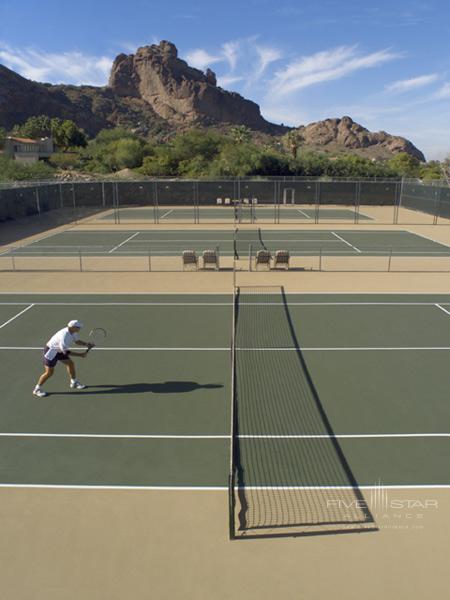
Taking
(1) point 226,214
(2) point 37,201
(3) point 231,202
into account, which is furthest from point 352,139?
(2) point 37,201

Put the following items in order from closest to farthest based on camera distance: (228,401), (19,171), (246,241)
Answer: (228,401)
(246,241)
(19,171)

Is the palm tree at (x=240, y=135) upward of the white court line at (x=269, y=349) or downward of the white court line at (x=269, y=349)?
upward

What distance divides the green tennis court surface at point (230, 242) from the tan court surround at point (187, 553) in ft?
61.4

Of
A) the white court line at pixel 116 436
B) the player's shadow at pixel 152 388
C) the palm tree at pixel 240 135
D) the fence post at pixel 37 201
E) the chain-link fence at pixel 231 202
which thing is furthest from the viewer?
the palm tree at pixel 240 135

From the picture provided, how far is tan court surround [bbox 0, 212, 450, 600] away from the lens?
224 inches

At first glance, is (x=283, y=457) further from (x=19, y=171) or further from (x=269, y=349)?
(x=19, y=171)

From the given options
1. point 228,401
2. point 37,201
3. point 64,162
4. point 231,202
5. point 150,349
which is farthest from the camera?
point 64,162

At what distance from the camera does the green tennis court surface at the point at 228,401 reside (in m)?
8.09

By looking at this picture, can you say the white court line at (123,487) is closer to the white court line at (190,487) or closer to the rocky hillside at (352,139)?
the white court line at (190,487)

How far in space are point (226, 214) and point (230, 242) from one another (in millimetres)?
16820

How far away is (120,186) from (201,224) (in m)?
17.1

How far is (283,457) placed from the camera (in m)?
8.42

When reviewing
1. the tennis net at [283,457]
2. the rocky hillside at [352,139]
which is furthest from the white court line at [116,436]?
the rocky hillside at [352,139]

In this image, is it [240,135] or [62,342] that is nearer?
[62,342]
